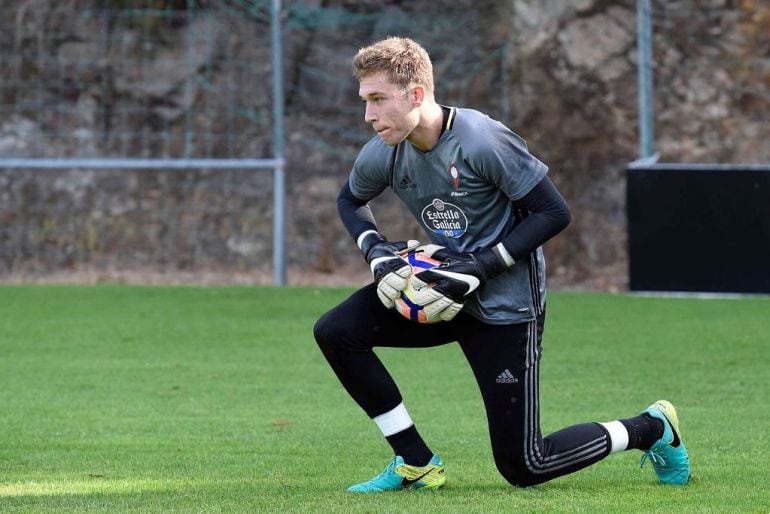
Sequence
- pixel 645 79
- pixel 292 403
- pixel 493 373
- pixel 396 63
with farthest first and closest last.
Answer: pixel 645 79 < pixel 292 403 < pixel 493 373 < pixel 396 63

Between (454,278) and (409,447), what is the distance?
675 mm

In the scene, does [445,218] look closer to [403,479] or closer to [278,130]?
[403,479]

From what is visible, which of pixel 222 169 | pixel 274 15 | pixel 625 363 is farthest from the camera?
pixel 222 169

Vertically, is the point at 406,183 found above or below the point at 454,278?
above

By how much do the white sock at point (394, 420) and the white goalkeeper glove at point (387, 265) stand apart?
40 centimetres

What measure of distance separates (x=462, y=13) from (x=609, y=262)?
277cm

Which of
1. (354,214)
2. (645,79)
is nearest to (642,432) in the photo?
(354,214)

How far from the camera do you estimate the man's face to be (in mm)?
4961

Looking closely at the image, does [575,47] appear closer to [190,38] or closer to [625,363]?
[190,38]

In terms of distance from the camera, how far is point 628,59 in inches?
574

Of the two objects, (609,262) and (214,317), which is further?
(609,262)

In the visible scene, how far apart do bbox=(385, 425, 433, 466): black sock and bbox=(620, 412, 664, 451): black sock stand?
71cm

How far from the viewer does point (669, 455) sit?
17.5 ft

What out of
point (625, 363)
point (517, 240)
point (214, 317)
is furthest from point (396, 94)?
point (214, 317)
